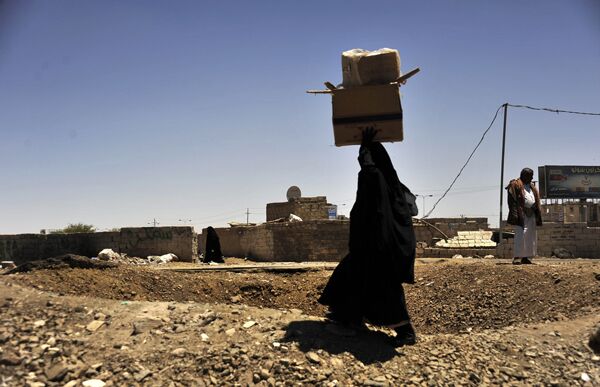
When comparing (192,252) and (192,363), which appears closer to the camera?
(192,363)

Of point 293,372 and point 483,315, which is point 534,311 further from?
point 293,372

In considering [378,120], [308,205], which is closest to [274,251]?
[308,205]

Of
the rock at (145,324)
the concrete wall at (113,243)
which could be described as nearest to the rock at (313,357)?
the rock at (145,324)

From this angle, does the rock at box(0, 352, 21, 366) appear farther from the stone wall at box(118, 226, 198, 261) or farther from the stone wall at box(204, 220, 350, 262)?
the stone wall at box(204, 220, 350, 262)

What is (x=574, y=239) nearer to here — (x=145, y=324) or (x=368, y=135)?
(x=368, y=135)

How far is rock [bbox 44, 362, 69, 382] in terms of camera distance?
3324 mm

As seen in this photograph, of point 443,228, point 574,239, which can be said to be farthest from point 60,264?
point 443,228

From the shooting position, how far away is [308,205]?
68.9 ft

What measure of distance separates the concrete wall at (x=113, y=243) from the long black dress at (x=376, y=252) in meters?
11.5

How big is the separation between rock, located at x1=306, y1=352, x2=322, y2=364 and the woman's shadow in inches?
3.5

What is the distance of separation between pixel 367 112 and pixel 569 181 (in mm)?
30164

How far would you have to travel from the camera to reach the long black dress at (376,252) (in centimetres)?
419

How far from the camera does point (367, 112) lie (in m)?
4.54

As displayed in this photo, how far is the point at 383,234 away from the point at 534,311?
206 cm
